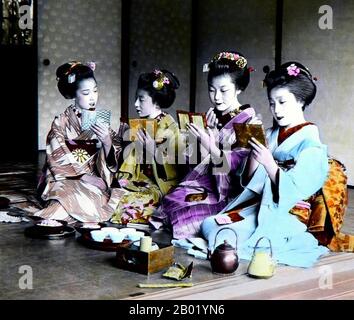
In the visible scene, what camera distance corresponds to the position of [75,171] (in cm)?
580

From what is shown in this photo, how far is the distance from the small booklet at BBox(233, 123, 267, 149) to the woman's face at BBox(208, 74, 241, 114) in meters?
0.66

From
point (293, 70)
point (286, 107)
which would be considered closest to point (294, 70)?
point (293, 70)

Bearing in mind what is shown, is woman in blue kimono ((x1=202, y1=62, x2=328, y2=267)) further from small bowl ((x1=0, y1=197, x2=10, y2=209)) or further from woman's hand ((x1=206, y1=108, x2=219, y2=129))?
small bowl ((x1=0, y1=197, x2=10, y2=209))

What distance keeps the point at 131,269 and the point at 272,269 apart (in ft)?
2.82

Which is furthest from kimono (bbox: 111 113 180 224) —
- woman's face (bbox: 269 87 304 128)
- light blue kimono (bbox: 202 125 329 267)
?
woman's face (bbox: 269 87 304 128)

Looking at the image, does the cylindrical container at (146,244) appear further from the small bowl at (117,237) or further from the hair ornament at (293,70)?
the hair ornament at (293,70)

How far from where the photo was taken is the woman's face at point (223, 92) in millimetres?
5266

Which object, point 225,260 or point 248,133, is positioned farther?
point 248,133

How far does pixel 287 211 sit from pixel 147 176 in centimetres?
178

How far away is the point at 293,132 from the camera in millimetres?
4703

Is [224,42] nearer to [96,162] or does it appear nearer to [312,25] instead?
[312,25]

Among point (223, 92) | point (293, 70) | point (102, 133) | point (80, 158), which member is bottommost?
point (80, 158)

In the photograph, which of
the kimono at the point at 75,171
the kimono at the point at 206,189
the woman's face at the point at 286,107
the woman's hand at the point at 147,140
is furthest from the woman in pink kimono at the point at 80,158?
the woman's face at the point at 286,107

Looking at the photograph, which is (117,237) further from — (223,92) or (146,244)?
(223,92)
